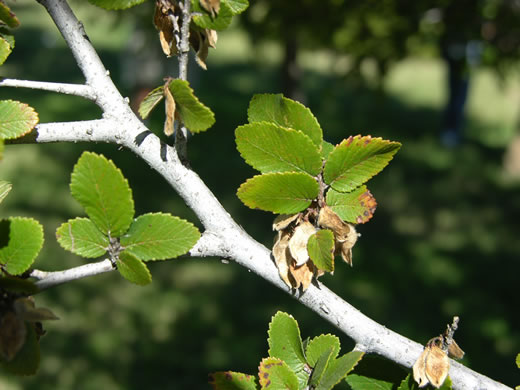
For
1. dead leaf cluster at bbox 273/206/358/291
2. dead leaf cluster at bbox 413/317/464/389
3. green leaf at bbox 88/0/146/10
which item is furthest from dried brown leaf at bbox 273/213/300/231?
green leaf at bbox 88/0/146/10

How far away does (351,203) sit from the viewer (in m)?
0.71

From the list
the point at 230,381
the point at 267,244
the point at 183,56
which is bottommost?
the point at 267,244

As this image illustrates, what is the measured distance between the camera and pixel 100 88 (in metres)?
0.72

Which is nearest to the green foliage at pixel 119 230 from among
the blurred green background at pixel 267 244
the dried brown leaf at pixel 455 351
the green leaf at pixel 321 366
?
the green leaf at pixel 321 366

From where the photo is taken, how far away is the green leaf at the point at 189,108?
0.63m

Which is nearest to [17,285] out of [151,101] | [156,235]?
[156,235]

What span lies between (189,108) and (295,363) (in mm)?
335

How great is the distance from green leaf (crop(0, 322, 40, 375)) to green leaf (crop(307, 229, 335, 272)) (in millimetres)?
319

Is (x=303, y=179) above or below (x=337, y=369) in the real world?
above

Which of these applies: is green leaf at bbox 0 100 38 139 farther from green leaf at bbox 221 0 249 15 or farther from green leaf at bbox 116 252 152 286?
green leaf at bbox 221 0 249 15

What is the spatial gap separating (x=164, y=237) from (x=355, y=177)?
0.24 meters

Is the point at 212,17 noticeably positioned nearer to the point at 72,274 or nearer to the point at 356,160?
the point at 356,160

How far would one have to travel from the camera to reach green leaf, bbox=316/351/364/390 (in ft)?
2.02

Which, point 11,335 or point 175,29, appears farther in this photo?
point 175,29
